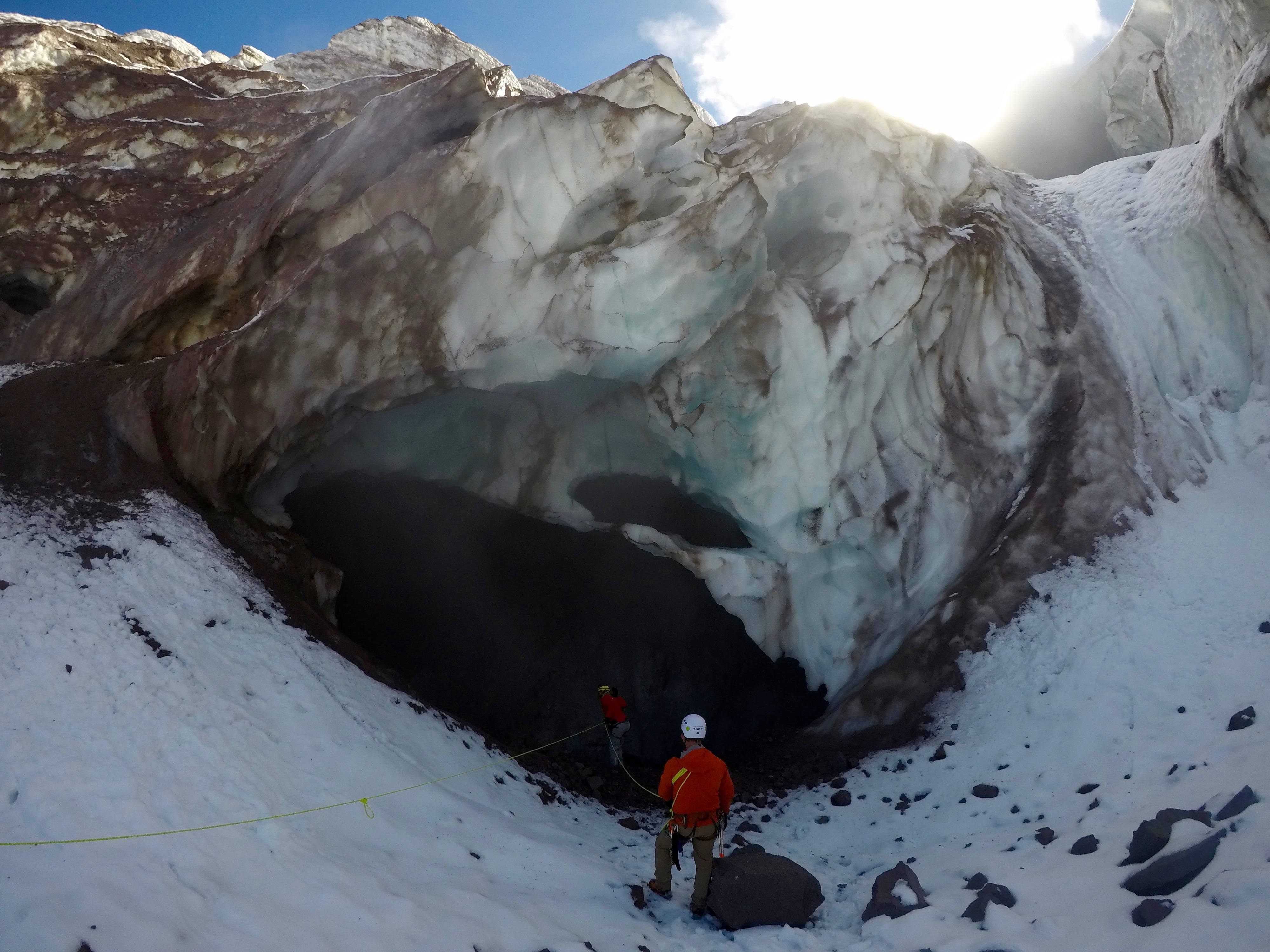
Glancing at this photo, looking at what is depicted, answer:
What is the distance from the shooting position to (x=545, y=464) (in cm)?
1146

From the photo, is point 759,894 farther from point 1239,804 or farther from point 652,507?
point 652,507

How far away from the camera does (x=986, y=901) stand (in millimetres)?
5090

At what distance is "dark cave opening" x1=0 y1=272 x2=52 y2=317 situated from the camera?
11.8 metres

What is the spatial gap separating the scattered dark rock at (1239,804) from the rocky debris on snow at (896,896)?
1.85 meters

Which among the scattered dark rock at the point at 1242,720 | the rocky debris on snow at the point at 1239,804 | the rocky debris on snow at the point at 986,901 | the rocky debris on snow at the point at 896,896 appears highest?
the scattered dark rock at the point at 1242,720

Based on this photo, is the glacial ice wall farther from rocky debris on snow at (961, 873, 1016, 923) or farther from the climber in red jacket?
rocky debris on snow at (961, 873, 1016, 923)

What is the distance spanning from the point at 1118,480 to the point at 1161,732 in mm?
3492

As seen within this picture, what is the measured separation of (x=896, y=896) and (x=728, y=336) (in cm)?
659

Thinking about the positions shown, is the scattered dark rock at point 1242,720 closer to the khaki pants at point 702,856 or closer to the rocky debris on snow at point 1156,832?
the rocky debris on snow at point 1156,832

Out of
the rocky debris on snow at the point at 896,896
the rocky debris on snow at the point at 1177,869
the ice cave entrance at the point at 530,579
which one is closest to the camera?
the rocky debris on snow at the point at 1177,869

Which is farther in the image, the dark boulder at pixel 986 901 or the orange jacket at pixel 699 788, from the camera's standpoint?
the orange jacket at pixel 699 788

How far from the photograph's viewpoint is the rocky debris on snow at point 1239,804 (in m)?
4.85

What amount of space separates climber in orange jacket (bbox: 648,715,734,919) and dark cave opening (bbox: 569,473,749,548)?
19.7 feet

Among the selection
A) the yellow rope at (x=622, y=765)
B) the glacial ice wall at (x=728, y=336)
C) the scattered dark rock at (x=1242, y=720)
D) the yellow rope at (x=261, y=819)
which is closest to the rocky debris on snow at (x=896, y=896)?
the scattered dark rock at (x=1242, y=720)
